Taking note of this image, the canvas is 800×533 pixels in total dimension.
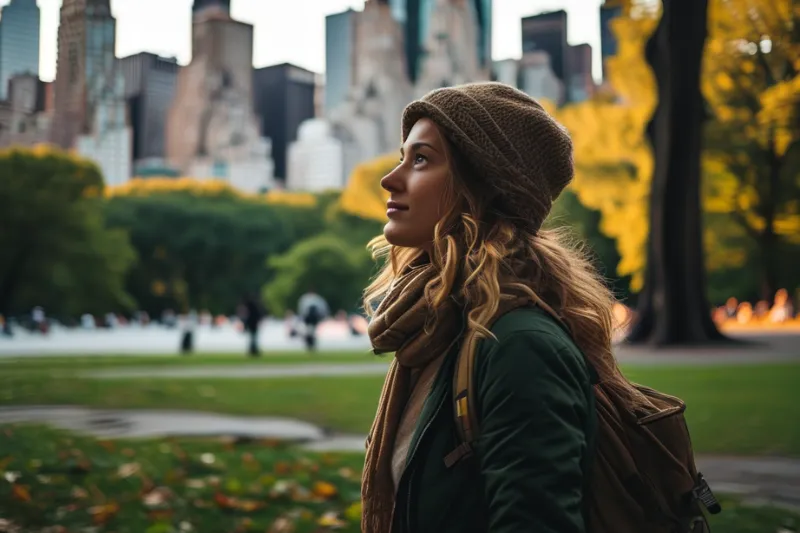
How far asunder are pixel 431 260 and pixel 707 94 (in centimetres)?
2448

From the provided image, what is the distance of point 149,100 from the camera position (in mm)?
52094

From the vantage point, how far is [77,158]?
137 feet

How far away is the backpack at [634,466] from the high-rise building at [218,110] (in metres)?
47.8

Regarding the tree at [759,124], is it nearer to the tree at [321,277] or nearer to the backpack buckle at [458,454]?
the backpack buckle at [458,454]

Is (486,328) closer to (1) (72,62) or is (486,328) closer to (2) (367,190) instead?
(1) (72,62)

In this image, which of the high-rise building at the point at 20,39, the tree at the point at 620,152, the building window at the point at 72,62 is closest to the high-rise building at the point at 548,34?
the tree at the point at 620,152

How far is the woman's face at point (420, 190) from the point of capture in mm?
2150

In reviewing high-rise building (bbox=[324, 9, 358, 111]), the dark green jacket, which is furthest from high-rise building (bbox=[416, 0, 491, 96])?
the dark green jacket

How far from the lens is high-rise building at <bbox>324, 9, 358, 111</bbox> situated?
63172 millimetres

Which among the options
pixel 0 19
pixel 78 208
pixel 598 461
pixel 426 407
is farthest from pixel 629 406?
pixel 78 208

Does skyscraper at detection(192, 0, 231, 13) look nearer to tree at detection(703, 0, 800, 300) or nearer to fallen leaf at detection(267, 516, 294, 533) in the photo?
tree at detection(703, 0, 800, 300)

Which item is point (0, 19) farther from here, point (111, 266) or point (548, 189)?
point (111, 266)

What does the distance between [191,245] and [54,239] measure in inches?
905

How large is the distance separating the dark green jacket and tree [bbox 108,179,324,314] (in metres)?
64.0
